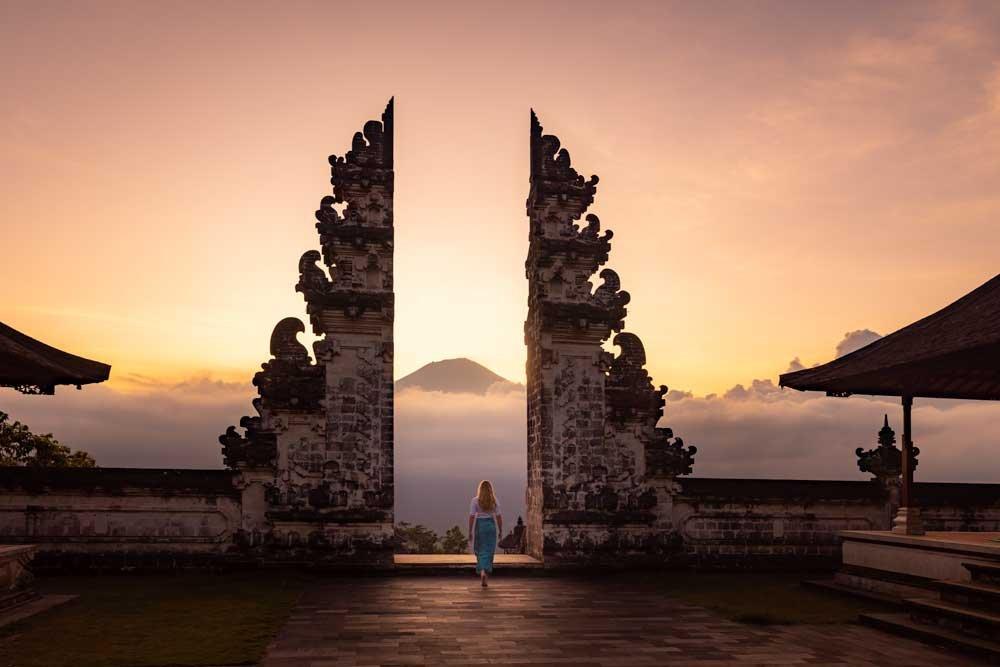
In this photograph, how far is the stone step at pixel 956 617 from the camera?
33.2 ft

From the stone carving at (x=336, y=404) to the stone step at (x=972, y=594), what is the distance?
9.34 metres

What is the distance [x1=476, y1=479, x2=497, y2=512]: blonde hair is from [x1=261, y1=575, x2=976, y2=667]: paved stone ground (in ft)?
5.46

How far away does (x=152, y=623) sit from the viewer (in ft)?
35.8

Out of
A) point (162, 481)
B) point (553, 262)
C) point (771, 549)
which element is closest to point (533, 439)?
point (553, 262)

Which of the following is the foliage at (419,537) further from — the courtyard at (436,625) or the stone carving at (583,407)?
the courtyard at (436,625)

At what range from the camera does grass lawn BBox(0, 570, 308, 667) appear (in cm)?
910

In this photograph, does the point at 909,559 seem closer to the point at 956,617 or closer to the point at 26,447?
the point at 956,617

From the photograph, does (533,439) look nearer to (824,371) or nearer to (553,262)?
(553,262)

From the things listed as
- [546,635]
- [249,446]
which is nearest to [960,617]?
[546,635]

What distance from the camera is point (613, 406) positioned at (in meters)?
18.0

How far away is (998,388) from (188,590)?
14240 mm

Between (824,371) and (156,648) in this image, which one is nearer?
(156,648)

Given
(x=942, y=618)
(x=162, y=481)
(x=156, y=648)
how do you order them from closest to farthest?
1. (x=156, y=648)
2. (x=942, y=618)
3. (x=162, y=481)

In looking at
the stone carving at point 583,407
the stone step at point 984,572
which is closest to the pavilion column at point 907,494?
the stone step at point 984,572
